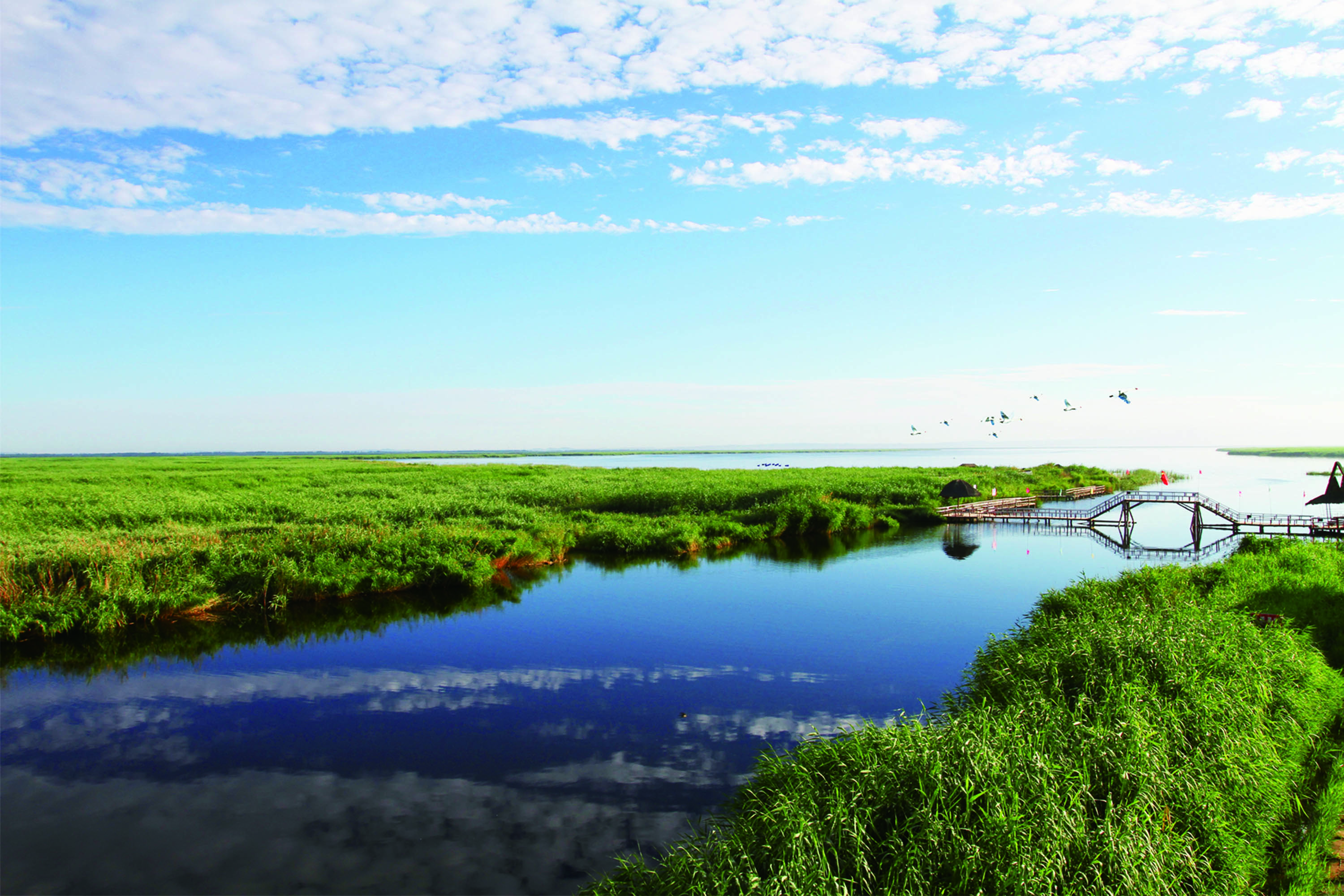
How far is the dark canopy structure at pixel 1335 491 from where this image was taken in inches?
1126

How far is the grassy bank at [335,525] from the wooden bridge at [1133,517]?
4224 mm

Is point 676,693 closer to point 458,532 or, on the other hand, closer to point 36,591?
point 458,532

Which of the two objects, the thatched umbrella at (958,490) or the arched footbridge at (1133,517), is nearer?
the arched footbridge at (1133,517)

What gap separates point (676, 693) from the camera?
17.6 metres

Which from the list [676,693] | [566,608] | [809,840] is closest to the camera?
[809,840]

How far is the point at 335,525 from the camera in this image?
3425 centimetres

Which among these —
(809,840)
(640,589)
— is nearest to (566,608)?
(640,589)

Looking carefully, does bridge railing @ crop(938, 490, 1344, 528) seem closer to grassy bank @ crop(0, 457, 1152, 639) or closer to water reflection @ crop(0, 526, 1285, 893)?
grassy bank @ crop(0, 457, 1152, 639)

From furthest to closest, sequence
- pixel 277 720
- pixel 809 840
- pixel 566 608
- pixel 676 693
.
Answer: pixel 566 608
pixel 676 693
pixel 277 720
pixel 809 840

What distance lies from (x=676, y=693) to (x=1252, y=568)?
19.2m

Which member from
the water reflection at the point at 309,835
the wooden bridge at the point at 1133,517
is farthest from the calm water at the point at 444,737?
the wooden bridge at the point at 1133,517

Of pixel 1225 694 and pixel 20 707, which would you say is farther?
pixel 20 707

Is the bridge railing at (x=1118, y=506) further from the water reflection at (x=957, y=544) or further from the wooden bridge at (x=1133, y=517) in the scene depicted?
the water reflection at (x=957, y=544)

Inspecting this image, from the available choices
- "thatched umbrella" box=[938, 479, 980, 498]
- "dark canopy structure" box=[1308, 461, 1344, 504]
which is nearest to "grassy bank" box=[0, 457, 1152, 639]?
"thatched umbrella" box=[938, 479, 980, 498]
